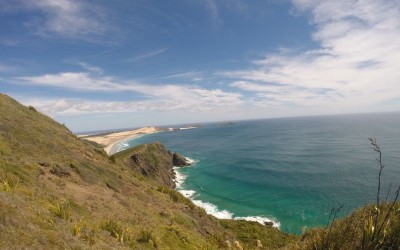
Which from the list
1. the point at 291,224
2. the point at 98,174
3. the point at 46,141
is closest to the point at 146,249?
the point at 98,174

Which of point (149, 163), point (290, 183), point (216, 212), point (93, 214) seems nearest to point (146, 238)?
point (93, 214)

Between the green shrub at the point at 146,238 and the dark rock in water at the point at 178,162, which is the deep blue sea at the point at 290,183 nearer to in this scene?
the dark rock in water at the point at 178,162

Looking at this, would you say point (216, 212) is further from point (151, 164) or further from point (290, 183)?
point (151, 164)

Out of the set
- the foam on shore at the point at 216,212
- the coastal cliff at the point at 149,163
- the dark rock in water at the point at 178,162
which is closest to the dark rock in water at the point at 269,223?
the foam on shore at the point at 216,212

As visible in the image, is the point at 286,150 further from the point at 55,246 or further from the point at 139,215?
the point at 55,246

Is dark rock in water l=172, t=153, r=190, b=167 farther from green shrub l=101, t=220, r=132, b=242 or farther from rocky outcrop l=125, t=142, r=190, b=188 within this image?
green shrub l=101, t=220, r=132, b=242

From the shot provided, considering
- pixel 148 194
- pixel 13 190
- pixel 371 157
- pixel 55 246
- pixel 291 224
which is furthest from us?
pixel 371 157
